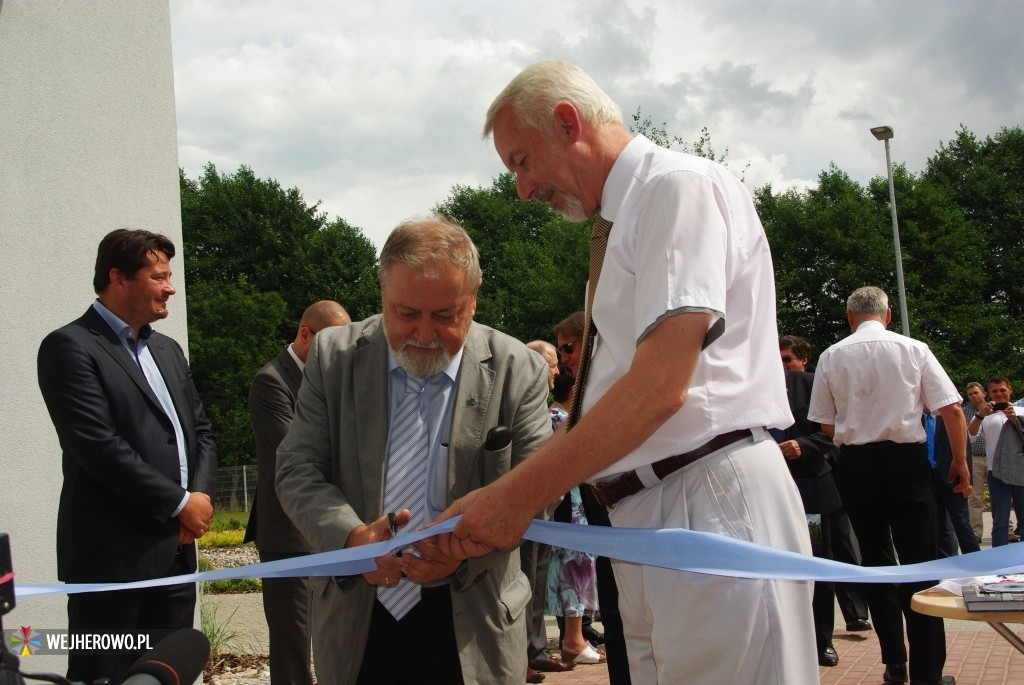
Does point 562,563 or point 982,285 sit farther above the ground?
point 982,285

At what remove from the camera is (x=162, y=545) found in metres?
4.14

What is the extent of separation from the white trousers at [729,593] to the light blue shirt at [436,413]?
0.79m

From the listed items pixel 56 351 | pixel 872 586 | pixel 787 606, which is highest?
pixel 56 351

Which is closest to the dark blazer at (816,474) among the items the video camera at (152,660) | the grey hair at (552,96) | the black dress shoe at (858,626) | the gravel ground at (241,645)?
the black dress shoe at (858,626)

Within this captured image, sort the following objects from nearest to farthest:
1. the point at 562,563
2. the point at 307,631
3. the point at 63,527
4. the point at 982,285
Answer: the point at 63,527, the point at 307,631, the point at 562,563, the point at 982,285

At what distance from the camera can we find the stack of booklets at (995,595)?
10.7ft

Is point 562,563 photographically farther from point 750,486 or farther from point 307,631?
point 750,486

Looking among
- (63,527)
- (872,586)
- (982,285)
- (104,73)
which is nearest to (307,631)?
(63,527)

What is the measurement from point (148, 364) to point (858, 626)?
21.4ft

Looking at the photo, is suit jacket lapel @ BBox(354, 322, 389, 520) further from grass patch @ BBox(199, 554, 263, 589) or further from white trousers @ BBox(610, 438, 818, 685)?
grass patch @ BBox(199, 554, 263, 589)

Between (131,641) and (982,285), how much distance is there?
38946mm

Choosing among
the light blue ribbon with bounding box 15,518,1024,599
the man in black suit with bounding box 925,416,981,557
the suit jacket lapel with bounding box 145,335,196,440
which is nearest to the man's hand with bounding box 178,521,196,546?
the suit jacket lapel with bounding box 145,335,196,440

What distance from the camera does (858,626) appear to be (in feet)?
27.6

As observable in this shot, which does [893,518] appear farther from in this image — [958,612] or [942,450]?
[942,450]
